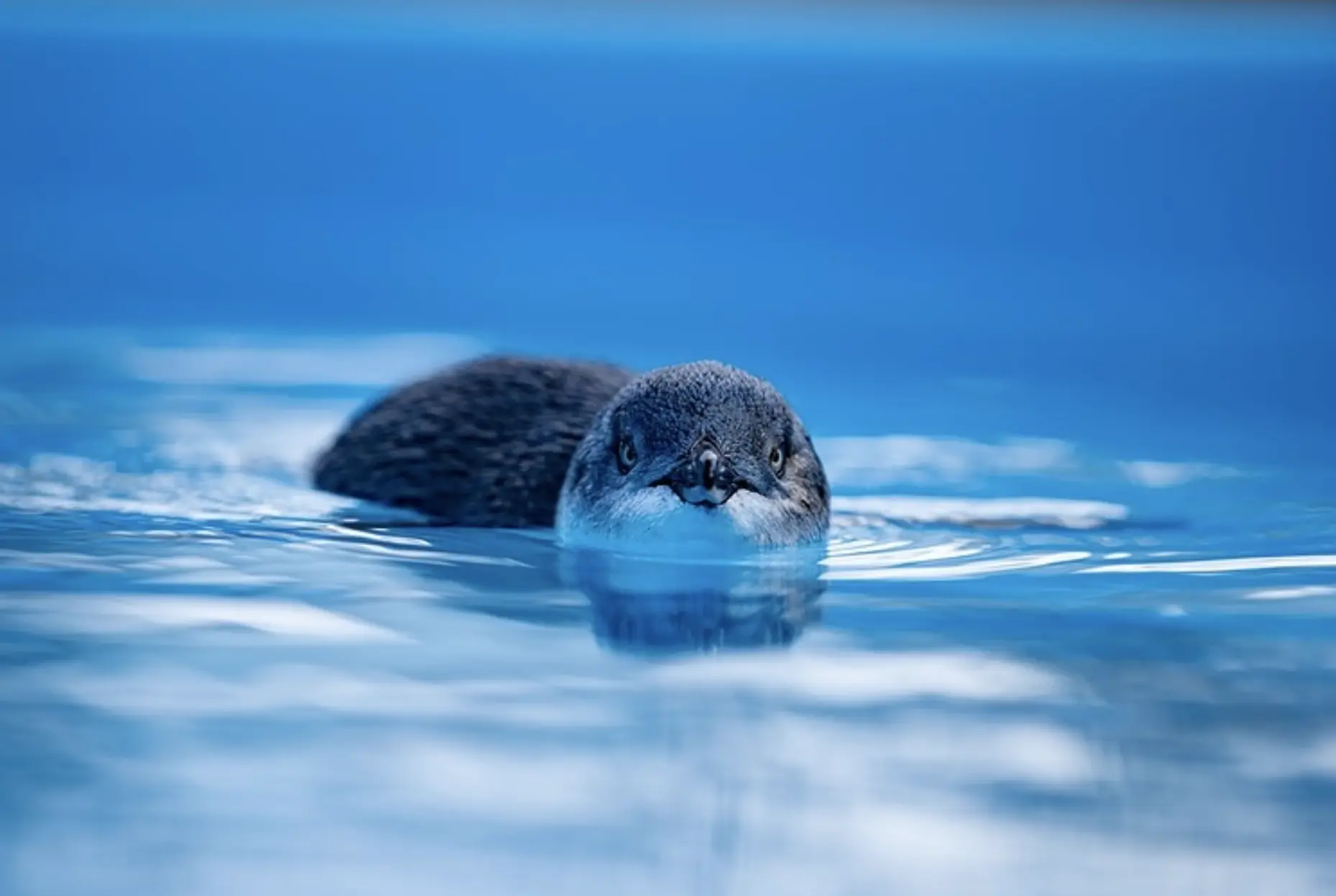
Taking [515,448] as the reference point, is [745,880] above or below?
below

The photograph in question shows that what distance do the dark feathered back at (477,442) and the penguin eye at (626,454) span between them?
0.56 metres

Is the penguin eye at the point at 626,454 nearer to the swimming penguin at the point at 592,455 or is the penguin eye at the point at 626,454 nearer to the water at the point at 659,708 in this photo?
the swimming penguin at the point at 592,455

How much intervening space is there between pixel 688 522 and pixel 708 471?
19cm

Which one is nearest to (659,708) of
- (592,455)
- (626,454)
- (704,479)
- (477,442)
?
(704,479)

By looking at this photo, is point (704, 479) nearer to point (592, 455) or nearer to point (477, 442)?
point (592, 455)

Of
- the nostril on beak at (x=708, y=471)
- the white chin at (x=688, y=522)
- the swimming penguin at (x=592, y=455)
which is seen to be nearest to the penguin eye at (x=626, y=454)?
the swimming penguin at (x=592, y=455)

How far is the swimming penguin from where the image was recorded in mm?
4328

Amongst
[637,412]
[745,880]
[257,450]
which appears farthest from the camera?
[257,450]

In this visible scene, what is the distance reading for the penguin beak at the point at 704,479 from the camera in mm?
4137

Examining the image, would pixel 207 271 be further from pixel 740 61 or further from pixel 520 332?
pixel 740 61

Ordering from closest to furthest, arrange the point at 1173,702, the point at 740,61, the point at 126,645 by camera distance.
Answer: the point at 1173,702 → the point at 126,645 → the point at 740,61

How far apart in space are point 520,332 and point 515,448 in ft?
11.6

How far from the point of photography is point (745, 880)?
99.5 inches

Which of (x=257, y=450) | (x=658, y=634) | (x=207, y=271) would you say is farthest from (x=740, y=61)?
(x=658, y=634)
